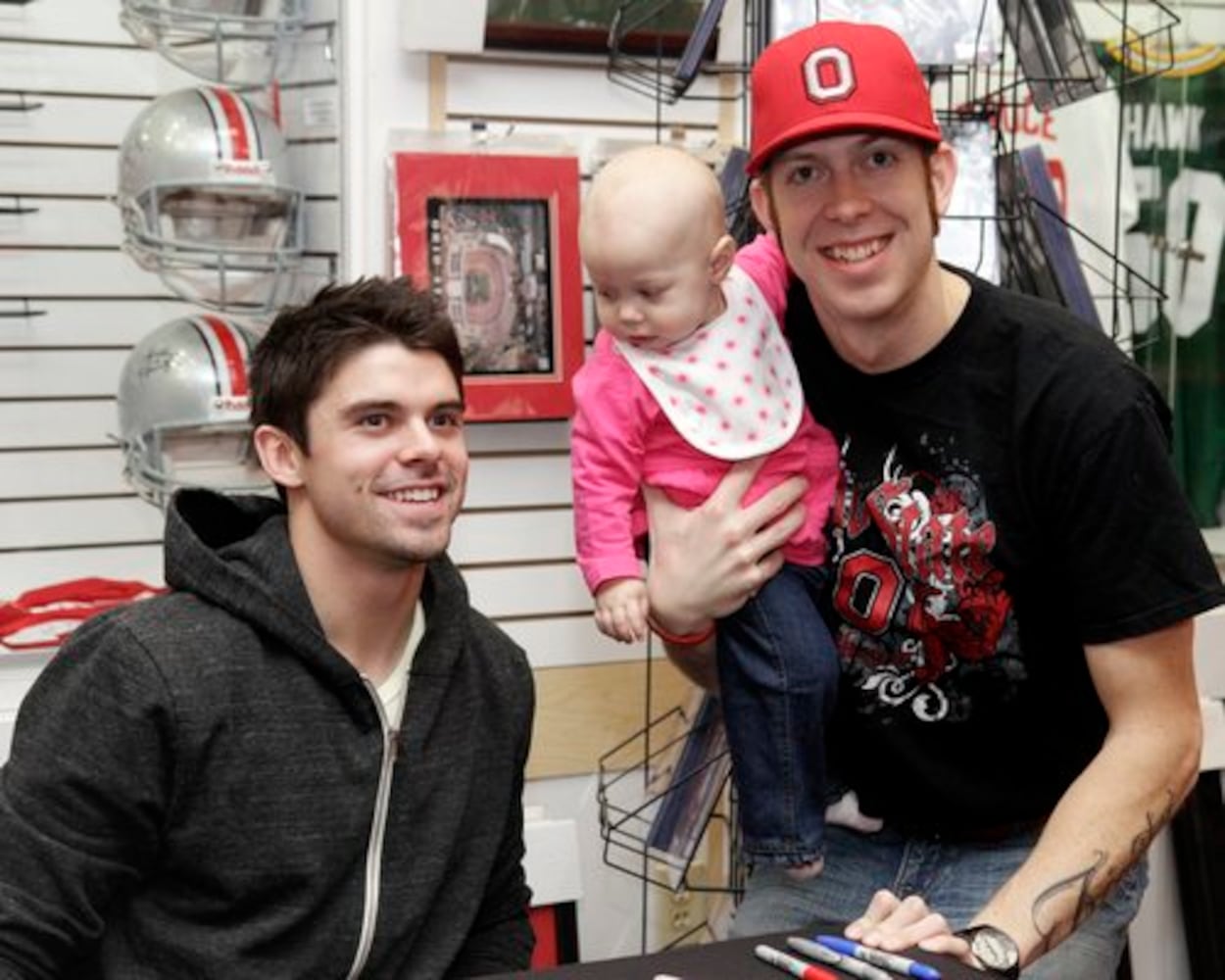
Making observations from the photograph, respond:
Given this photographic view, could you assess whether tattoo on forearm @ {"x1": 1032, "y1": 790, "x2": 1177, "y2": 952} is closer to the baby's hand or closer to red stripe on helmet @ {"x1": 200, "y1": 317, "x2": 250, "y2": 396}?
the baby's hand

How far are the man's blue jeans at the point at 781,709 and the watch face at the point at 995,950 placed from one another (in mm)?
392

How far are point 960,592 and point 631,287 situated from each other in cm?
57

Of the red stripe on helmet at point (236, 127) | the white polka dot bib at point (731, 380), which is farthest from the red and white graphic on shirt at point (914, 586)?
the red stripe on helmet at point (236, 127)

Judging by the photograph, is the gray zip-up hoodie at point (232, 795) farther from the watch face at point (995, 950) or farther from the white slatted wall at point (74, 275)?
the white slatted wall at point (74, 275)

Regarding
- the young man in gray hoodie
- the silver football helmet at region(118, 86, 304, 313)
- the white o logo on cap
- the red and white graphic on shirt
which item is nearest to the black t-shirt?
the red and white graphic on shirt

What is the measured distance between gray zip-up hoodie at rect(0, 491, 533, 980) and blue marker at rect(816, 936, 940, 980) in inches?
24.8

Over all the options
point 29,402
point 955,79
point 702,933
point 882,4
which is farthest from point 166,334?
point 955,79

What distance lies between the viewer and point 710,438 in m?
2.24

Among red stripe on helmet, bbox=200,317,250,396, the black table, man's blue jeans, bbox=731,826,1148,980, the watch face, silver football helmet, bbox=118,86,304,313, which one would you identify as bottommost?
man's blue jeans, bbox=731,826,1148,980

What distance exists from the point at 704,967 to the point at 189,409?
1.52 meters

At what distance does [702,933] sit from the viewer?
320cm

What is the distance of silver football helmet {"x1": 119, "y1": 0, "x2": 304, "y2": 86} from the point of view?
8.95 ft

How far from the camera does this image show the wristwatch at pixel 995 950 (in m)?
1.79

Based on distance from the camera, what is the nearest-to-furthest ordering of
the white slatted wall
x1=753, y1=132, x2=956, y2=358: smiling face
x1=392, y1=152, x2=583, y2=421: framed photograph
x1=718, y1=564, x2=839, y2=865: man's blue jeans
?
x1=753, y1=132, x2=956, y2=358: smiling face
x1=718, y1=564, x2=839, y2=865: man's blue jeans
x1=392, y1=152, x2=583, y2=421: framed photograph
the white slatted wall
